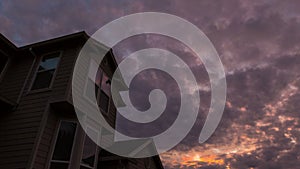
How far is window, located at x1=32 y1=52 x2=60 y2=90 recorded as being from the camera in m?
8.69

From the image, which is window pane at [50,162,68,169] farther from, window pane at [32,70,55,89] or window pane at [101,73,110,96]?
window pane at [101,73,110,96]

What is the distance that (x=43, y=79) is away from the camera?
8.84 m

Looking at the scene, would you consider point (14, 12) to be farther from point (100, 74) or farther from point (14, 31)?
point (100, 74)

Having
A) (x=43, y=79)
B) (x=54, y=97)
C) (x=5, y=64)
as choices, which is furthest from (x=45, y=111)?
(x=5, y=64)

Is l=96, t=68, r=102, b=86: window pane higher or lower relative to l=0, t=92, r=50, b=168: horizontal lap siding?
higher

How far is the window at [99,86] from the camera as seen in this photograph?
9413mm

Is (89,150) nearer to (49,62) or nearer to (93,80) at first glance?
(93,80)

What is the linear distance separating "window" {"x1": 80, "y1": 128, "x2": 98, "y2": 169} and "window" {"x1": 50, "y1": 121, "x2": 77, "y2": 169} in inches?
31.0

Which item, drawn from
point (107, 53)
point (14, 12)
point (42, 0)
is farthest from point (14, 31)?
point (107, 53)

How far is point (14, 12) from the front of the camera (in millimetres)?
14812

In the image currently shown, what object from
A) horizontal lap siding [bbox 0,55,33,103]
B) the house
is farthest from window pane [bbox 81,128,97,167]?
horizontal lap siding [bbox 0,55,33,103]

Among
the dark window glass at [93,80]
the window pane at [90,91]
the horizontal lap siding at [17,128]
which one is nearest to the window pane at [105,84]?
the dark window glass at [93,80]

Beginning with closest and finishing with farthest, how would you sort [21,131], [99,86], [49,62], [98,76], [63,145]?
[21,131], [63,145], [49,62], [99,86], [98,76]

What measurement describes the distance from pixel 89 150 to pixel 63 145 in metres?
1.49
